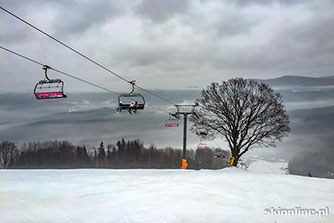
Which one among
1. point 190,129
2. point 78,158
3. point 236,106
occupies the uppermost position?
point 236,106

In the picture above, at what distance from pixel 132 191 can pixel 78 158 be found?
88.9 meters

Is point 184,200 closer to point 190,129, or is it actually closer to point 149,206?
point 149,206

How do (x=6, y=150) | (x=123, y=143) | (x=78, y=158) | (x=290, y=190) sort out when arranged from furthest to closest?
1. (x=123, y=143)
2. (x=78, y=158)
3. (x=6, y=150)
4. (x=290, y=190)

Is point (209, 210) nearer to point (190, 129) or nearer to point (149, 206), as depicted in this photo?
point (149, 206)

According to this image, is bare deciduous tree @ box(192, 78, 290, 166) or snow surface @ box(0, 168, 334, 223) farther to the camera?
bare deciduous tree @ box(192, 78, 290, 166)

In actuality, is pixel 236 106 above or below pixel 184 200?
above

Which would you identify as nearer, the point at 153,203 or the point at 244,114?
the point at 153,203

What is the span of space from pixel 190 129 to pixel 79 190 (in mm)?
24280

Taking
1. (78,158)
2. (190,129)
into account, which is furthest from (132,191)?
(78,158)

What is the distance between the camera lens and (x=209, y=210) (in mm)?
9281

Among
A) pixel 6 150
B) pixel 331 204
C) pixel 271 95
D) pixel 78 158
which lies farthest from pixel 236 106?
pixel 78 158

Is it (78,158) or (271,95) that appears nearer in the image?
(271,95)

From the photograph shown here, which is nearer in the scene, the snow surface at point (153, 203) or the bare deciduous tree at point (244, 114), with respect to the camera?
the snow surface at point (153, 203)

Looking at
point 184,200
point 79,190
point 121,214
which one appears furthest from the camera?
point 79,190
